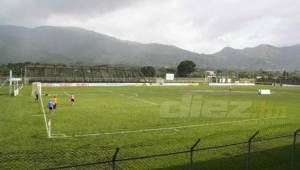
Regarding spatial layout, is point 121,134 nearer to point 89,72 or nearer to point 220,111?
point 220,111

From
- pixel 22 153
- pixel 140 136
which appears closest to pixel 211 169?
pixel 140 136

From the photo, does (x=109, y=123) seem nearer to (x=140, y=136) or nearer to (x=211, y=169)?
(x=140, y=136)

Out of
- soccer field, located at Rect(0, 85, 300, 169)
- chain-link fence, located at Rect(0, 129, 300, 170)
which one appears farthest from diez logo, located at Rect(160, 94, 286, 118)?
chain-link fence, located at Rect(0, 129, 300, 170)

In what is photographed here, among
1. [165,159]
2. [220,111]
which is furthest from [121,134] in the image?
[220,111]

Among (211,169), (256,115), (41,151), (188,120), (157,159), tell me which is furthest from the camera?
(256,115)

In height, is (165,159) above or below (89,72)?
below

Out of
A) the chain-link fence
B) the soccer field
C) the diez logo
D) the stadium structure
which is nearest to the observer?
the chain-link fence

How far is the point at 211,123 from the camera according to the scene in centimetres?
2714

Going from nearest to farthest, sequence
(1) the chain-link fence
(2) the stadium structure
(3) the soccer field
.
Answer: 1. (1) the chain-link fence
2. (3) the soccer field
3. (2) the stadium structure

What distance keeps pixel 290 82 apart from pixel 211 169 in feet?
473

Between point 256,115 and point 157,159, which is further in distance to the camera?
point 256,115

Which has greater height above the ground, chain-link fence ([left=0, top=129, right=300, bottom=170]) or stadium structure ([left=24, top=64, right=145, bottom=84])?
stadium structure ([left=24, top=64, right=145, bottom=84])

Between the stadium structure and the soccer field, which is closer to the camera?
the soccer field

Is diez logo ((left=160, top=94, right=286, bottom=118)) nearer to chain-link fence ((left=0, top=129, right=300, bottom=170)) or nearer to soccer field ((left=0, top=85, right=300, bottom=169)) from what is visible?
soccer field ((left=0, top=85, right=300, bottom=169))
